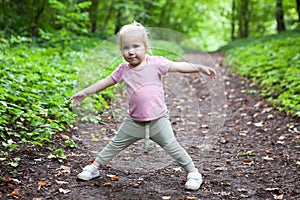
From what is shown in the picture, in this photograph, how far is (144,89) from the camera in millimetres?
3557

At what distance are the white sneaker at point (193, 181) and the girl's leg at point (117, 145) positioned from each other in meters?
0.61

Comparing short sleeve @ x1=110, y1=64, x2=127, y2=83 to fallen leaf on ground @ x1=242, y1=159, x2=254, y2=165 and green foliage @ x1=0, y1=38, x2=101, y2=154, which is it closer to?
green foliage @ x1=0, y1=38, x2=101, y2=154

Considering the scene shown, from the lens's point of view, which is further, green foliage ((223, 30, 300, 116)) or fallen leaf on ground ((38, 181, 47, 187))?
green foliage ((223, 30, 300, 116))

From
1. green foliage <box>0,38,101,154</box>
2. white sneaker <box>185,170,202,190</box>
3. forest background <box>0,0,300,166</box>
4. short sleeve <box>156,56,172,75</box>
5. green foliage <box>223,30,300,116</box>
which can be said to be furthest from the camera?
green foliage <box>223,30,300,116</box>

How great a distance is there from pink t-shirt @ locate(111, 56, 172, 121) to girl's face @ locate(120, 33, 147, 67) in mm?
104

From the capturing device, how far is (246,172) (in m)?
4.26

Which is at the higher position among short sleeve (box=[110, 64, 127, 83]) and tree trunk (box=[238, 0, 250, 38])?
tree trunk (box=[238, 0, 250, 38])

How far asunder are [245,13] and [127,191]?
68.0 feet

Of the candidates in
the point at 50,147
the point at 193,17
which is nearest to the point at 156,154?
the point at 50,147

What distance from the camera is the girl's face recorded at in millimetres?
3490

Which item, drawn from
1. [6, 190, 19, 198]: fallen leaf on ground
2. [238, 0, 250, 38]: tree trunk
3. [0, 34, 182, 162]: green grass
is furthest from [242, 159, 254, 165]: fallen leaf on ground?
[238, 0, 250, 38]: tree trunk

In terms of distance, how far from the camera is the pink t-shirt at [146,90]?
355 centimetres

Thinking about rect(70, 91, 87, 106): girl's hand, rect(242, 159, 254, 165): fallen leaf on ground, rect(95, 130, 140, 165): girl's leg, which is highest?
rect(70, 91, 87, 106): girl's hand

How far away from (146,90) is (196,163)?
142 cm
